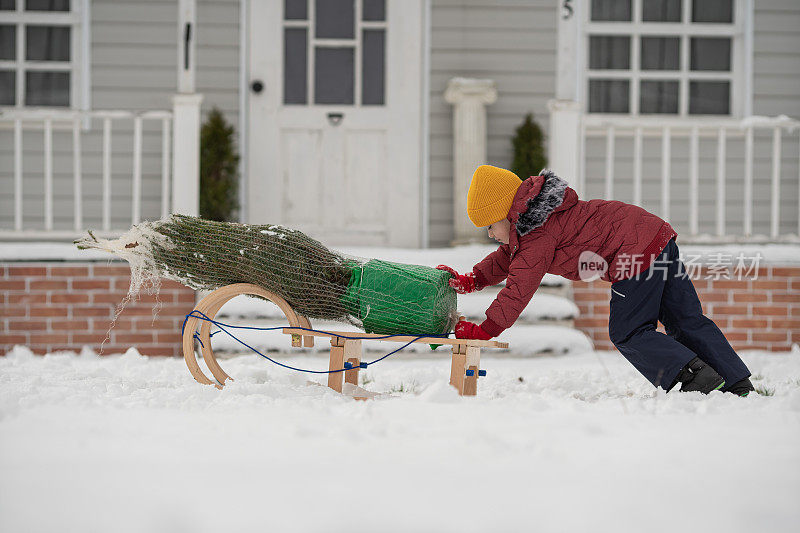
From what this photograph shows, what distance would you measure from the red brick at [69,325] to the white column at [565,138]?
3225 mm

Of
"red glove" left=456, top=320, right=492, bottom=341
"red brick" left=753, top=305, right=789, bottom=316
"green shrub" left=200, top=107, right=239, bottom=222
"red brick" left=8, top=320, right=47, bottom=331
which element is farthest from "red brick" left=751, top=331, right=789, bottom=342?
"red brick" left=8, top=320, right=47, bottom=331

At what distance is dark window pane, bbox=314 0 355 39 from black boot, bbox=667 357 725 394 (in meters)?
3.98

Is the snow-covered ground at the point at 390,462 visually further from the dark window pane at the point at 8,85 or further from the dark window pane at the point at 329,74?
the dark window pane at the point at 8,85

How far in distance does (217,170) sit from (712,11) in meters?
4.22

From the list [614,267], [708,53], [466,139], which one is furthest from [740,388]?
[708,53]

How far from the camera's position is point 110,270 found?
4.46 meters

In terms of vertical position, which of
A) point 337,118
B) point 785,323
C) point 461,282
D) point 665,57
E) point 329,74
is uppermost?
point 665,57

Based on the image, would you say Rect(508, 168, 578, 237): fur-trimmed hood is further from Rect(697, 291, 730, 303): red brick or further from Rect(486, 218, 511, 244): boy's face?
Rect(697, 291, 730, 303): red brick

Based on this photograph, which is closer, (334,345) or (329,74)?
(334,345)

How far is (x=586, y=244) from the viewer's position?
262 centimetres

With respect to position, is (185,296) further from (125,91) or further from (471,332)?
(471,332)

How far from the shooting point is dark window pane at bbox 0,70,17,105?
5602mm

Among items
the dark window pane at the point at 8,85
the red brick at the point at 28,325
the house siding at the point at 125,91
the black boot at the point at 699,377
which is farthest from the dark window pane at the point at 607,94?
the dark window pane at the point at 8,85

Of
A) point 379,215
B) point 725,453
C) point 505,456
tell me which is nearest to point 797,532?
point 725,453
